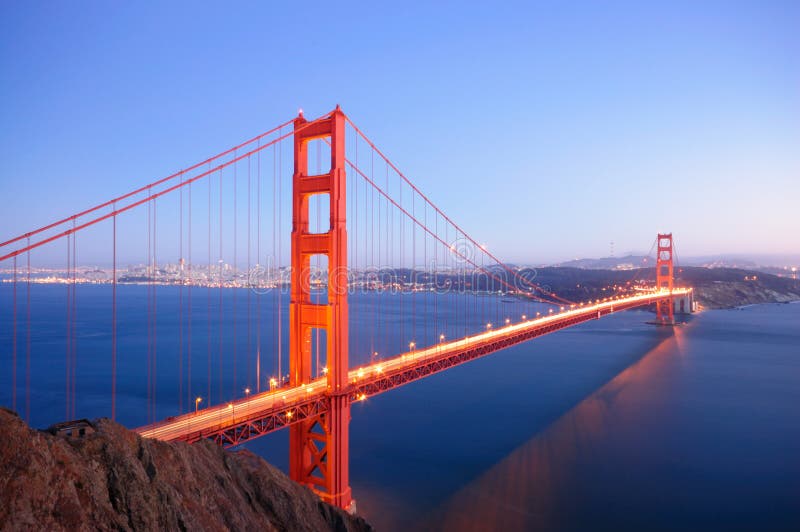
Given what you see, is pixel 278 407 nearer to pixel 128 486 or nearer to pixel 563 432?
pixel 128 486

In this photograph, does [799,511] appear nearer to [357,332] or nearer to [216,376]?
[216,376]

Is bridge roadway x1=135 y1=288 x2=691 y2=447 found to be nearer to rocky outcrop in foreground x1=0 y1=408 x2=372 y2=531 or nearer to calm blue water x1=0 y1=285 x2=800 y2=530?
rocky outcrop in foreground x1=0 y1=408 x2=372 y2=531

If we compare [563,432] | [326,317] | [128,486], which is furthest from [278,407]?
[563,432]

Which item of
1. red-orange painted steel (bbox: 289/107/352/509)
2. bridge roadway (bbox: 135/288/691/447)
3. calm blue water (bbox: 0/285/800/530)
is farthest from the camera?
calm blue water (bbox: 0/285/800/530)

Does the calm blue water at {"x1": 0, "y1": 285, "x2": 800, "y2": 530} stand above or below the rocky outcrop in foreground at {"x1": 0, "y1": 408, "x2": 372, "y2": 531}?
below

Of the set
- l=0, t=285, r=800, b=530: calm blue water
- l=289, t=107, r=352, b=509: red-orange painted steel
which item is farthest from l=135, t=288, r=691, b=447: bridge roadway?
l=0, t=285, r=800, b=530: calm blue water

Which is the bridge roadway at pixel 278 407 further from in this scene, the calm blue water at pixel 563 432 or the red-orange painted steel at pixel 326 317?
the calm blue water at pixel 563 432
